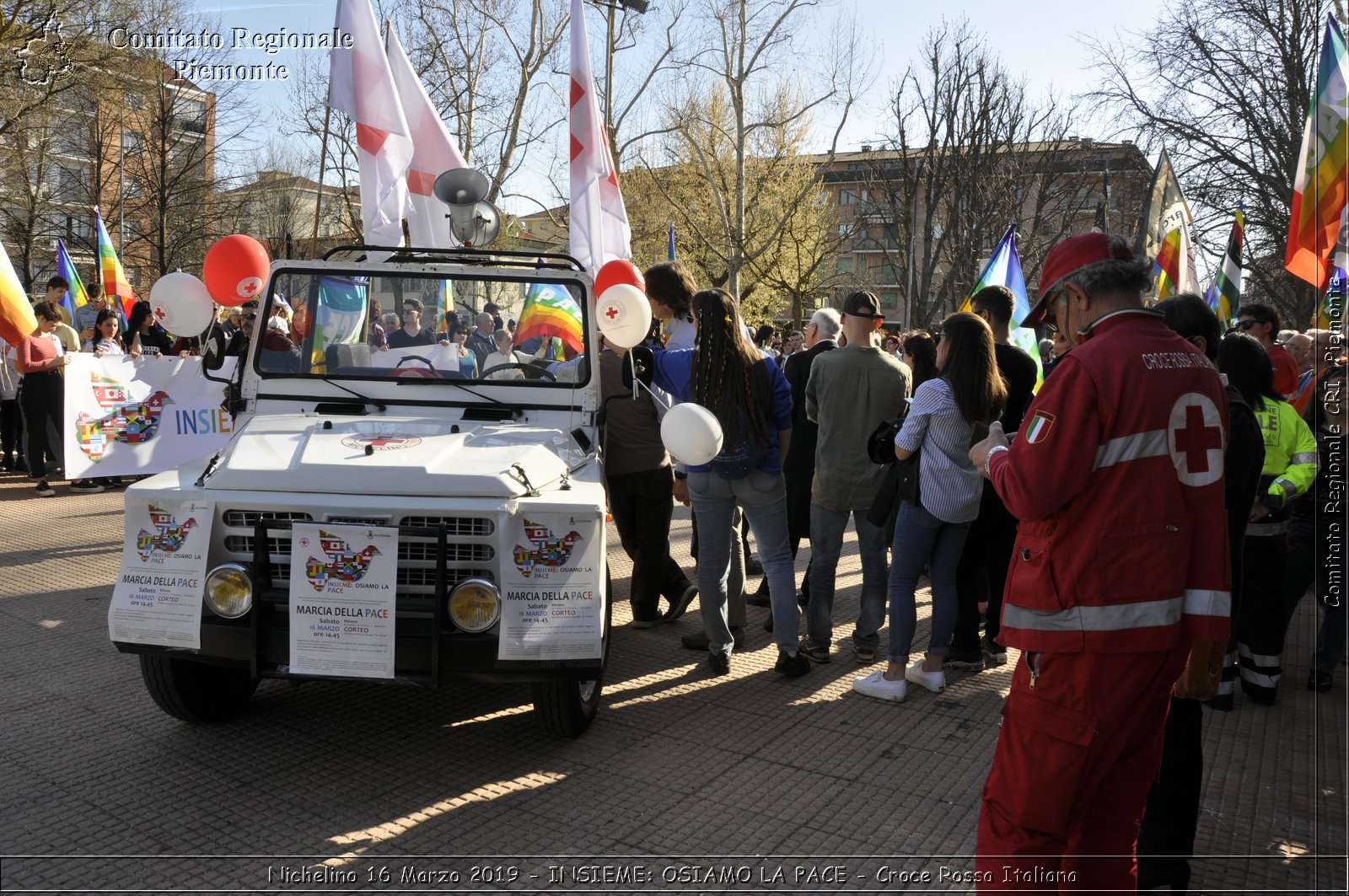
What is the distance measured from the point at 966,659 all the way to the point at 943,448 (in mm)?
1573

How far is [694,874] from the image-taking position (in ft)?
11.8

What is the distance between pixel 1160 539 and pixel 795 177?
115 ft

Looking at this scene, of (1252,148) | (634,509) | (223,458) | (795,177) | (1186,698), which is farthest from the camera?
(795,177)

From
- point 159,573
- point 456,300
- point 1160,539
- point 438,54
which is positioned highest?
point 438,54

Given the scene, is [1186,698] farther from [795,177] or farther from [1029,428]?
[795,177]

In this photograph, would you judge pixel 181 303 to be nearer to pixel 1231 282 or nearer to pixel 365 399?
pixel 365 399

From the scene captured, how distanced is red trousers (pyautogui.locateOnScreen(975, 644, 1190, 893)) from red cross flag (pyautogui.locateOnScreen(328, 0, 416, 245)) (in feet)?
23.6

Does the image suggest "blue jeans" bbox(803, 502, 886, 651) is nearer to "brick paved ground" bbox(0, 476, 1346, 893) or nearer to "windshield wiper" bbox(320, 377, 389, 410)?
"brick paved ground" bbox(0, 476, 1346, 893)

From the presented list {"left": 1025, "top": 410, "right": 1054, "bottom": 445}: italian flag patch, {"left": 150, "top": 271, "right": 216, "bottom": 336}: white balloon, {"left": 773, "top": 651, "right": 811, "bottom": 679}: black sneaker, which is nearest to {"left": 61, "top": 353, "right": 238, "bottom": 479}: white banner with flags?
{"left": 150, "top": 271, "right": 216, "bottom": 336}: white balloon

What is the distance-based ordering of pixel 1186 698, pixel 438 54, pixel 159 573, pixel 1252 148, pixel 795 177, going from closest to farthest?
pixel 1186 698 → pixel 159 573 → pixel 1252 148 → pixel 438 54 → pixel 795 177

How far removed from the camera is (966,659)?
612cm

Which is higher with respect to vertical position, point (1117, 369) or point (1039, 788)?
point (1117, 369)

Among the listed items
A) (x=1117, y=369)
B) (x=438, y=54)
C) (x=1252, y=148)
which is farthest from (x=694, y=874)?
(x=438, y=54)

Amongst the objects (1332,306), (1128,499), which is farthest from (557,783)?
(1332,306)
